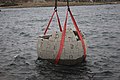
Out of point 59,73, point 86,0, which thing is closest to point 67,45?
point 59,73

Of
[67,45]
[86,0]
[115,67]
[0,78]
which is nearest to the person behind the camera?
[0,78]

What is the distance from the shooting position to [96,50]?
19.8 metres

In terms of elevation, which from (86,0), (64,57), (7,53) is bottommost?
(86,0)

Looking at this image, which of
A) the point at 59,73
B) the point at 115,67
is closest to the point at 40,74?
the point at 59,73

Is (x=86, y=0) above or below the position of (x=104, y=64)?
below

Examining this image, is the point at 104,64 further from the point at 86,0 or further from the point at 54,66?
the point at 86,0

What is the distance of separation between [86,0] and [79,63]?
18189 cm

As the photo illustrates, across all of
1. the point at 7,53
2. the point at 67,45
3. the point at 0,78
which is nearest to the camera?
the point at 0,78

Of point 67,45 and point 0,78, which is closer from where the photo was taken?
point 0,78

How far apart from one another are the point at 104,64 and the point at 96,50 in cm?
401

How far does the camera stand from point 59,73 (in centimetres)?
1424

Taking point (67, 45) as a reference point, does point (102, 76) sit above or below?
below

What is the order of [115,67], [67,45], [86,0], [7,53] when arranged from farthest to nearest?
[86,0]
[7,53]
[115,67]
[67,45]

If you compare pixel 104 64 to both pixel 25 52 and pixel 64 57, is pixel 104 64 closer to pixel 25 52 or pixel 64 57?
pixel 64 57
